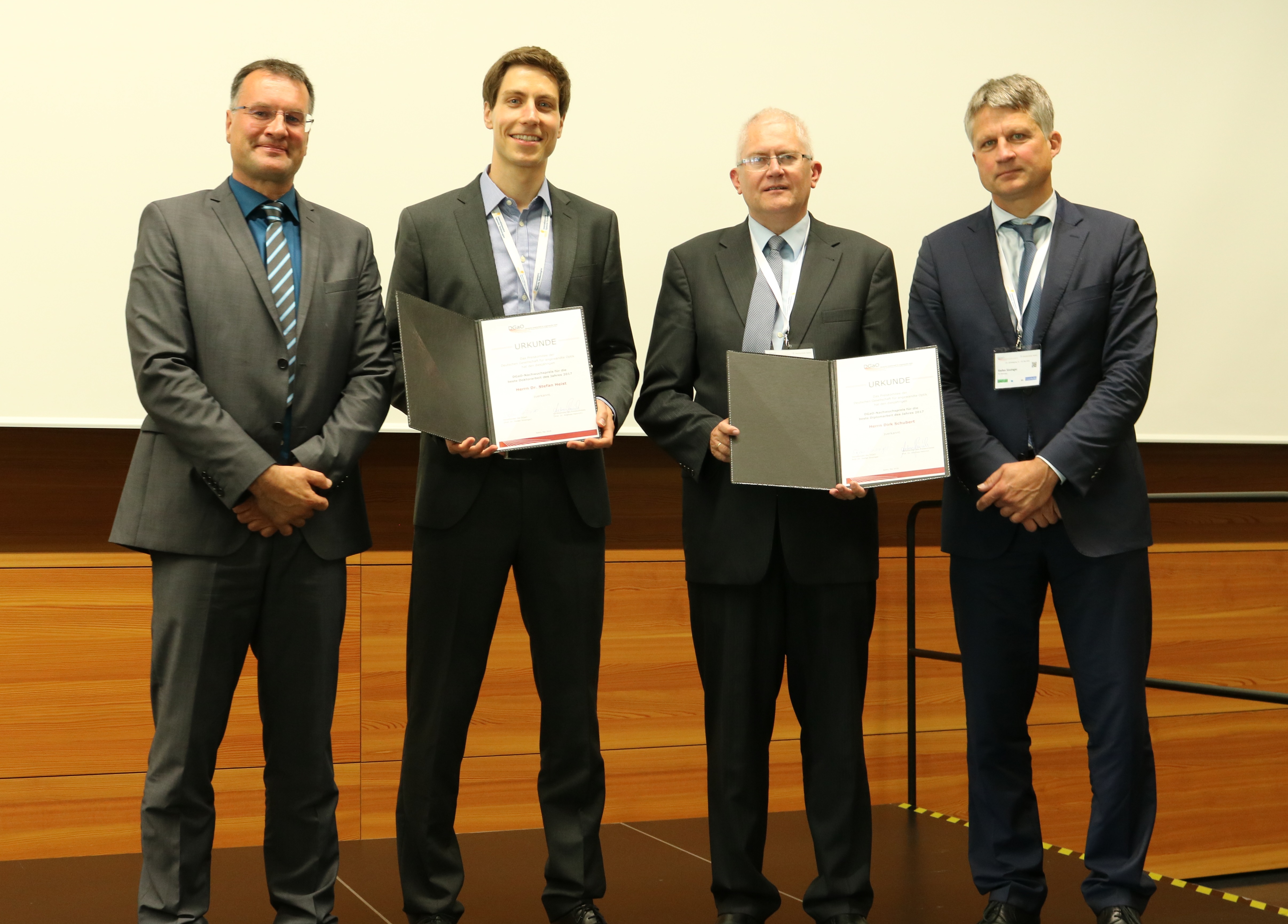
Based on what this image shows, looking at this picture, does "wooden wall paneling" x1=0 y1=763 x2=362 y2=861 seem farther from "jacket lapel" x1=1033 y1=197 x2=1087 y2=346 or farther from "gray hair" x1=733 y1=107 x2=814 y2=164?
"jacket lapel" x1=1033 y1=197 x2=1087 y2=346

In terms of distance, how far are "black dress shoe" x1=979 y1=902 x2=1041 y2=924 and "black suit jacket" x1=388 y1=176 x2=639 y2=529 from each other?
3.92ft

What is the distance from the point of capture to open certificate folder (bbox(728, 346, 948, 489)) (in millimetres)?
2367

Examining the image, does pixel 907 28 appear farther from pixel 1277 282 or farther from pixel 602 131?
pixel 1277 282

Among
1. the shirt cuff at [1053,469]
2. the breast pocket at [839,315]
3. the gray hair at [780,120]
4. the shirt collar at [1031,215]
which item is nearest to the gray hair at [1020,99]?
the shirt collar at [1031,215]

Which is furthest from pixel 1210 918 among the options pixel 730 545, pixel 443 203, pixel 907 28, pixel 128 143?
pixel 128 143

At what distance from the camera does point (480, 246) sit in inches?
97.9

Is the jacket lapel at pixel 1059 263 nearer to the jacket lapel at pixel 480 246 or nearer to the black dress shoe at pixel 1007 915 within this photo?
the jacket lapel at pixel 480 246

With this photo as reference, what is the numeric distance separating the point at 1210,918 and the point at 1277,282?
252 centimetres

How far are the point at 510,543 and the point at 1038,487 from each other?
1121 mm

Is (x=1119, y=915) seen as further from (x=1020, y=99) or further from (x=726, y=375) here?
(x=1020, y=99)

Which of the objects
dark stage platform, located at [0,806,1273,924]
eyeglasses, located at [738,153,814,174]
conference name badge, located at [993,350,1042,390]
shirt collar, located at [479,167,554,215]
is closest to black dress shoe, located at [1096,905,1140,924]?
dark stage platform, located at [0,806,1273,924]

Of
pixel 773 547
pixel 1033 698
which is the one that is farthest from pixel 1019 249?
pixel 1033 698

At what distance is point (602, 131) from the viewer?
11.8 feet

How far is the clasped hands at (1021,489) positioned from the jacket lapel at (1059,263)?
295mm
